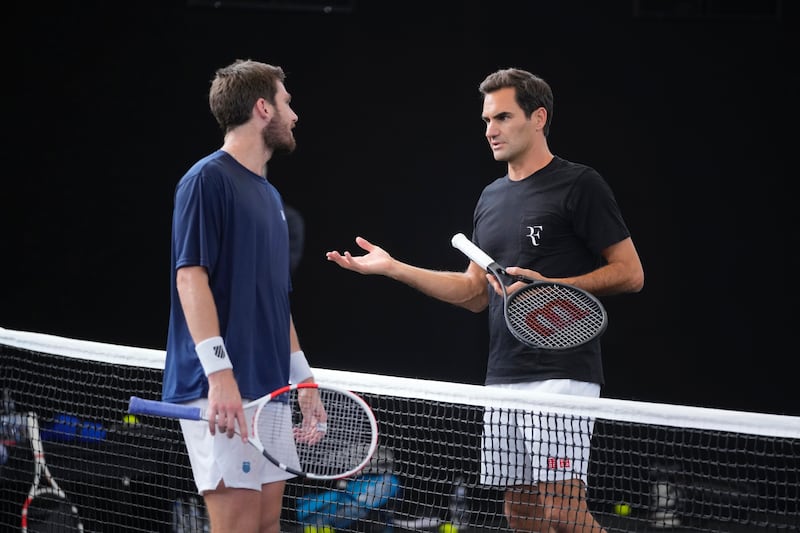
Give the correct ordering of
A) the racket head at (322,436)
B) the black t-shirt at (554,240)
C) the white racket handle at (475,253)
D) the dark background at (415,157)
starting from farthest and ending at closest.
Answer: the dark background at (415,157)
the black t-shirt at (554,240)
the white racket handle at (475,253)
the racket head at (322,436)

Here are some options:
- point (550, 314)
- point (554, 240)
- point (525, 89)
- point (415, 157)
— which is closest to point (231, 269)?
point (550, 314)

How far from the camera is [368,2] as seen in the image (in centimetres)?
624

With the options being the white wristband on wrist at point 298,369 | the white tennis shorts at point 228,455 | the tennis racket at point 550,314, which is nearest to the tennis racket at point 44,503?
the white wristband on wrist at point 298,369

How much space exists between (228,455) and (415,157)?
4.25m

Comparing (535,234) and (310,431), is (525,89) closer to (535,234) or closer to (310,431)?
(535,234)

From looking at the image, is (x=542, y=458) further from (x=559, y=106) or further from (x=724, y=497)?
(x=559, y=106)

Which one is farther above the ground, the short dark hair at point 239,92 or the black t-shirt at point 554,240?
the short dark hair at point 239,92

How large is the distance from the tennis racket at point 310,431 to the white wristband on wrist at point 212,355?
10 centimetres

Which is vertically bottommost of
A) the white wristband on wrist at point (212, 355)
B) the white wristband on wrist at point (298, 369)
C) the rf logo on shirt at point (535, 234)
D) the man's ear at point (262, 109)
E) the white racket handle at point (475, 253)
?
the white wristband on wrist at point (298, 369)

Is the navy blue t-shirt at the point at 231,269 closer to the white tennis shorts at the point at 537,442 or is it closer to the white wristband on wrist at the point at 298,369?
the white wristband on wrist at the point at 298,369

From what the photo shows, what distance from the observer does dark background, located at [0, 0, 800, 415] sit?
607 cm

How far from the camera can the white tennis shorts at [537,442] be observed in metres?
2.71

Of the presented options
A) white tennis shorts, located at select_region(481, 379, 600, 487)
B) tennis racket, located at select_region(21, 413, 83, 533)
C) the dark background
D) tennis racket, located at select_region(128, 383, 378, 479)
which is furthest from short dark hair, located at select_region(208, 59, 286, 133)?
the dark background

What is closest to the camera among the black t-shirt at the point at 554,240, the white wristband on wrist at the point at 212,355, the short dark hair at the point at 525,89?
the white wristband on wrist at the point at 212,355
